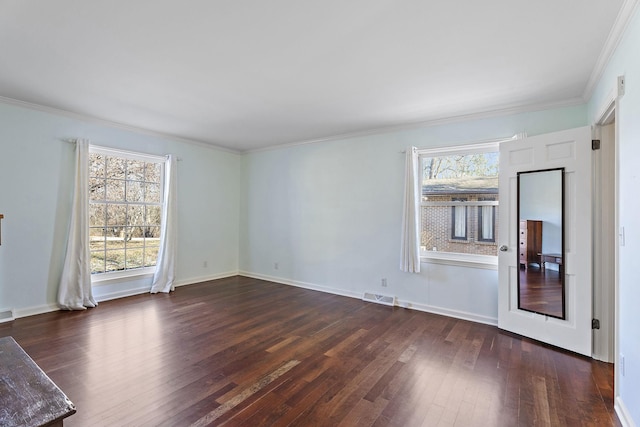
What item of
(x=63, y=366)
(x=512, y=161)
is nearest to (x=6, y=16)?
(x=63, y=366)

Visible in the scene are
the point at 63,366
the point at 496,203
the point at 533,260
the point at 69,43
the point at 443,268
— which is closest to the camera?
the point at 69,43

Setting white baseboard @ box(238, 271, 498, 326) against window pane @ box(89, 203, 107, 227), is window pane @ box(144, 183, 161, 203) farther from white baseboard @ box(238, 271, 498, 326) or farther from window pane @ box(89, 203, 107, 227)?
white baseboard @ box(238, 271, 498, 326)

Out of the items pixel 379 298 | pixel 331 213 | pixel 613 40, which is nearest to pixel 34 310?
pixel 331 213

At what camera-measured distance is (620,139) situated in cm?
208

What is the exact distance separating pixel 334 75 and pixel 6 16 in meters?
2.35

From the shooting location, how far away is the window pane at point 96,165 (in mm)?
4441

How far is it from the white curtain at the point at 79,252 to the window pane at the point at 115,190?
46 centimetres

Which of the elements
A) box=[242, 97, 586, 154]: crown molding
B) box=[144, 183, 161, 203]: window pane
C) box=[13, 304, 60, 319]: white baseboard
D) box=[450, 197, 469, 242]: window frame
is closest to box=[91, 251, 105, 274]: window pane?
box=[13, 304, 60, 319]: white baseboard

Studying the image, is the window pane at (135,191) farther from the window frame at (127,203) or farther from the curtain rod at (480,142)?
the curtain rod at (480,142)

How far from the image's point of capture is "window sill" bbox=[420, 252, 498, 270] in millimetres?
3812

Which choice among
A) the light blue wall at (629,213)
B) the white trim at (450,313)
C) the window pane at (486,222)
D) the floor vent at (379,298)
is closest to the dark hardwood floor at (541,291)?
the white trim at (450,313)

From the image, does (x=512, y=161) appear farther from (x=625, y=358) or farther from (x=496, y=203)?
(x=625, y=358)

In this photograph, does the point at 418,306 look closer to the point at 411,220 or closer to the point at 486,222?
the point at 411,220

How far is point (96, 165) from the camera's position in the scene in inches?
177
